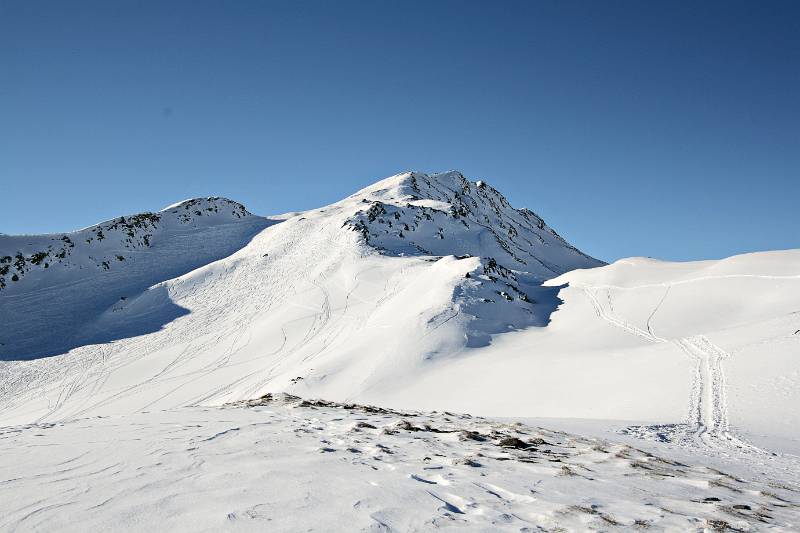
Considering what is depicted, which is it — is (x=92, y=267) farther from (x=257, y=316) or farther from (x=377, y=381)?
(x=377, y=381)

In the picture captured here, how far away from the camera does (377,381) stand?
2230 cm

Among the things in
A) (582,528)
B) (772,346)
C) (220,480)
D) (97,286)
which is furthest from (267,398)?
(97,286)

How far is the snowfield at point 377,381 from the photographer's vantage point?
494 centimetres

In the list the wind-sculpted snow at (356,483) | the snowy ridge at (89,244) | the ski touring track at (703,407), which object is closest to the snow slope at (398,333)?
the ski touring track at (703,407)

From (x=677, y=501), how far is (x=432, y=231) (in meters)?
56.2

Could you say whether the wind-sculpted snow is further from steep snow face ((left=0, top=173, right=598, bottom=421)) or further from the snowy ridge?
the snowy ridge

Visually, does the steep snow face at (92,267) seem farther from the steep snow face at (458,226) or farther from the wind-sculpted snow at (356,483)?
the wind-sculpted snow at (356,483)

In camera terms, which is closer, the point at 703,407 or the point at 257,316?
the point at 703,407

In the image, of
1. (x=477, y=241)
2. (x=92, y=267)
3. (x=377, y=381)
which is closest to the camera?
(x=377, y=381)

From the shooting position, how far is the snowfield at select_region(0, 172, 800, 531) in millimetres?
4938

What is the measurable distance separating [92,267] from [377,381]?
39.3 metres

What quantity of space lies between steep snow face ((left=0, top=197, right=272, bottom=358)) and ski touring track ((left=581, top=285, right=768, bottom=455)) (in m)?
35.8

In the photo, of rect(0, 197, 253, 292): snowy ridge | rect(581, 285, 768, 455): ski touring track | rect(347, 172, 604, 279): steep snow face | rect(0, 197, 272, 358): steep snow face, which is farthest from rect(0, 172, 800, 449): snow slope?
rect(347, 172, 604, 279): steep snow face

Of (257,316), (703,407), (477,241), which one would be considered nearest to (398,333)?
(257,316)
